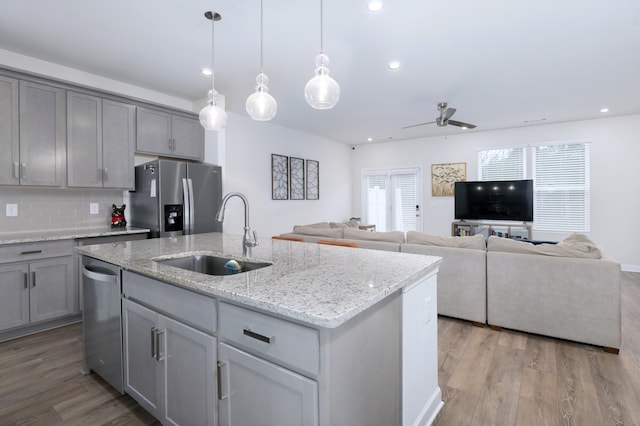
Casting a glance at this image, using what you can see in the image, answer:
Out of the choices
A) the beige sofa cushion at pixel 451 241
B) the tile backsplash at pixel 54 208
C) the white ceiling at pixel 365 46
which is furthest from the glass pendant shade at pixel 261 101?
the tile backsplash at pixel 54 208

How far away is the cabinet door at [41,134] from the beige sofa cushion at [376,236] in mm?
3153

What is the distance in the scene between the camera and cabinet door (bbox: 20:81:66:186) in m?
3.02

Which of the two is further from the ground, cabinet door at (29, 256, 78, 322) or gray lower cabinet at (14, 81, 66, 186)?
gray lower cabinet at (14, 81, 66, 186)

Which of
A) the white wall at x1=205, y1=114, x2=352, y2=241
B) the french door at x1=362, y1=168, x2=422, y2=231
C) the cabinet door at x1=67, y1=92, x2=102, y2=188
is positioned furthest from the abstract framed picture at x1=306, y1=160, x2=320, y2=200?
the cabinet door at x1=67, y1=92, x2=102, y2=188

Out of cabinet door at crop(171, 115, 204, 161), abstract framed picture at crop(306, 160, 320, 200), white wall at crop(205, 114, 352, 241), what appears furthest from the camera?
abstract framed picture at crop(306, 160, 320, 200)

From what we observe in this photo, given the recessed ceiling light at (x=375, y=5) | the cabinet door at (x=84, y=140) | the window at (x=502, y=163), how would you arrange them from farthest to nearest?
the window at (x=502, y=163), the cabinet door at (x=84, y=140), the recessed ceiling light at (x=375, y=5)

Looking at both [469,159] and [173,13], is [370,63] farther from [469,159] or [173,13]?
[469,159]

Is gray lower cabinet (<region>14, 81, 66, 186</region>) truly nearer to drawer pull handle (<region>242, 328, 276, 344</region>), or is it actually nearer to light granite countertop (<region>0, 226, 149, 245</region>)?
light granite countertop (<region>0, 226, 149, 245</region>)

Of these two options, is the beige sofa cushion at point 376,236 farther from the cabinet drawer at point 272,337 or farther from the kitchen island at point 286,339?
the cabinet drawer at point 272,337

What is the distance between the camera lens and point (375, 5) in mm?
2291

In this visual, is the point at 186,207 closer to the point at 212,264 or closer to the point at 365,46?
the point at 212,264

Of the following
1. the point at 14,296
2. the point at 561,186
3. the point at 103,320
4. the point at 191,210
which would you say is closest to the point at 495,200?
the point at 561,186

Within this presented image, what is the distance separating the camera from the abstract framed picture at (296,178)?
6.24 meters

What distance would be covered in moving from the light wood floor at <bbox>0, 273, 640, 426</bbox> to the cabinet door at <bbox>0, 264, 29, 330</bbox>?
0.20m
